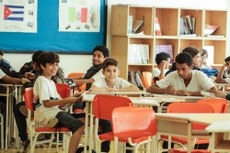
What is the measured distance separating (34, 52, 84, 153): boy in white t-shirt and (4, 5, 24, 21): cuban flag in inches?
120

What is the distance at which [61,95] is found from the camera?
654 centimetres

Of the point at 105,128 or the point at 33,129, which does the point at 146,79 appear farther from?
the point at 33,129

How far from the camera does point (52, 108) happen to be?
6.19 m

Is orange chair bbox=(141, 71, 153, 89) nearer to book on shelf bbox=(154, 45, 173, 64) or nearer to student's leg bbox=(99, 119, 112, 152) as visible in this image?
book on shelf bbox=(154, 45, 173, 64)

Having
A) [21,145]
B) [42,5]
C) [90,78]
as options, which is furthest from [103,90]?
[42,5]

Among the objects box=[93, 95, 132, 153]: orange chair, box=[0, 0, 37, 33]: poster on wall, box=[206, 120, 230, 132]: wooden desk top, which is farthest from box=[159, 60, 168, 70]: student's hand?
box=[206, 120, 230, 132]: wooden desk top

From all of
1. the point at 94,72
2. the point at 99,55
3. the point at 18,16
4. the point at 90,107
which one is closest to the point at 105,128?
the point at 90,107

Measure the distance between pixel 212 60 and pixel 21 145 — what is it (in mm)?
4248

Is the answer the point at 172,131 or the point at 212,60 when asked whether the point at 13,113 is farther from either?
the point at 212,60

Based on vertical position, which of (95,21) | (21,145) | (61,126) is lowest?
(21,145)

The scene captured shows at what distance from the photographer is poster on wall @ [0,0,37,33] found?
30.0ft

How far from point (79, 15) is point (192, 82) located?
11.9ft

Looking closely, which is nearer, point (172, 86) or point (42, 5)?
point (172, 86)

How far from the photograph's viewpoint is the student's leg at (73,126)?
235 inches
